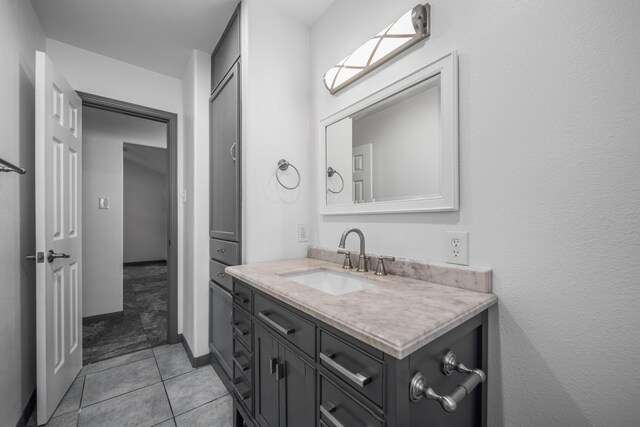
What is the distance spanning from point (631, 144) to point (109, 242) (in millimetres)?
3907

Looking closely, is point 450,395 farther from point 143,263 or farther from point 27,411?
point 143,263

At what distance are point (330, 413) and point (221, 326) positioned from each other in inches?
50.6

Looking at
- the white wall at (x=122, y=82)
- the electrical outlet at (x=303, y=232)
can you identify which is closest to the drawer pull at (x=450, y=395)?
the electrical outlet at (x=303, y=232)

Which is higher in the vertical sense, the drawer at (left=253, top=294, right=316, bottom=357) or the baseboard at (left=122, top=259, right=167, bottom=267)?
the drawer at (left=253, top=294, right=316, bottom=357)

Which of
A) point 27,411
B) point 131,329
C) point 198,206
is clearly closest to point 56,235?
point 198,206

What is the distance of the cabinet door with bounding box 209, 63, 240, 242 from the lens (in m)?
1.66

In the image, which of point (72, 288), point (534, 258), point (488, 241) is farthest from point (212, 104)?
point (534, 258)

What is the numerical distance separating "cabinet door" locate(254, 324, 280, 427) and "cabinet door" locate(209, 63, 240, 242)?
693mm

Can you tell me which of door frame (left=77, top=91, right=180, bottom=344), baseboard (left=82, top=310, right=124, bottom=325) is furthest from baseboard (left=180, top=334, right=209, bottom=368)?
baseboard (left=82, top=310, right=124, bottom=325)

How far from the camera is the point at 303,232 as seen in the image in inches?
70.6

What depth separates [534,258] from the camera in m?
0.85

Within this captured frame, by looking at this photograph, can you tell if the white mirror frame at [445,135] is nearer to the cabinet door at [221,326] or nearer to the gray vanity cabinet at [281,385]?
the gray vanity cabinet at [281,385]

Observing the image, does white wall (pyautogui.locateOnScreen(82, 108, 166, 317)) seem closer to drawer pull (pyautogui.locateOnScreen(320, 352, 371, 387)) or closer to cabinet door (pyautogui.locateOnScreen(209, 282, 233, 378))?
cabinet door (pyautogui.locateOnScreen(209, 282, 233, 378))

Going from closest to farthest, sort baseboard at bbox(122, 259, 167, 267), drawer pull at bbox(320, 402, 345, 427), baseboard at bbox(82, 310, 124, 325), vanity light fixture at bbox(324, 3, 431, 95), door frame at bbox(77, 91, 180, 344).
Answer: drawer pull at bbox(320, 402, 345, 427)
vanity light fixture at bbox(324, 3, 431, 95)
door frame at bbox(77, 91, 180, 344)
baseboard at bbox(82, 310, 124, 325)
baseboard at bbox(122, 259, 167, 267)
